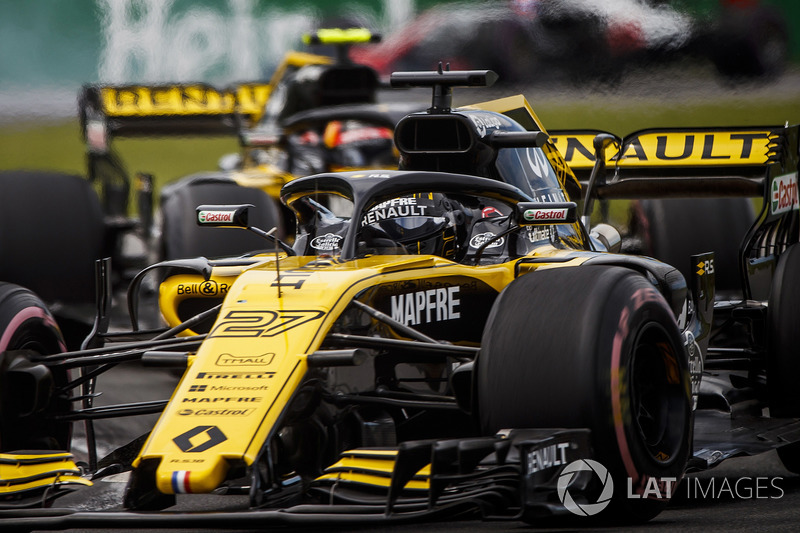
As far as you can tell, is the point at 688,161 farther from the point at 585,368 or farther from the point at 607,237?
the point at 585,368

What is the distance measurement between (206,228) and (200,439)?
4.95 m

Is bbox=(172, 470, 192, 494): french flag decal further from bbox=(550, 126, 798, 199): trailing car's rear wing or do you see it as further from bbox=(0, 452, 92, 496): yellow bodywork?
bbox=(550, 126, 798, 199): trailing car's rear wing

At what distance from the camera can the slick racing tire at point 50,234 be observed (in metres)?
8.73

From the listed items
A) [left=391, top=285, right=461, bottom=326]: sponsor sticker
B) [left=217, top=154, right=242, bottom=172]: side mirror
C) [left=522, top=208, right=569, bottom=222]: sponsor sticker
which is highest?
[left=217, top=154, right=242, bottom=172]: side mirror

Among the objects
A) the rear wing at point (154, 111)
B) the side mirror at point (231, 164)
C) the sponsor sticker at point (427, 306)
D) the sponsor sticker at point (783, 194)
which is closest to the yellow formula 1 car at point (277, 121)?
the rear wing at point (154, 111)

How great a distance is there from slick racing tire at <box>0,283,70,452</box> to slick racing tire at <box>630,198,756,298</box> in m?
4.49

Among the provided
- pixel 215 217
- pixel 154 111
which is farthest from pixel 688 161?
pixel 154 111

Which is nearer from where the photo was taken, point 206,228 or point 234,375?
point 234,375

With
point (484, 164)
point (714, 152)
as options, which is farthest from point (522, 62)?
point (484, 164)

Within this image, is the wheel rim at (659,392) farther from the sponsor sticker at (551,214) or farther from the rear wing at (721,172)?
the rear wing at (721,172)

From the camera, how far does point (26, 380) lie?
559 centimetres

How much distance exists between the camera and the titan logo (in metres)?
4.53

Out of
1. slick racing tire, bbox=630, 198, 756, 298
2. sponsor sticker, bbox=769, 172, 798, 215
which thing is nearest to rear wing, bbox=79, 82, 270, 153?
slick racing tire, bbox=630, 198, 756, 298

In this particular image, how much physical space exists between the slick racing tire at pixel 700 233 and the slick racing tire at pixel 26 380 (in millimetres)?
4494
